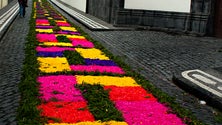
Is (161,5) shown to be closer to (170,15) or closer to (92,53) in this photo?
(170,15)

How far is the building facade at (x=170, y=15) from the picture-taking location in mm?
19719

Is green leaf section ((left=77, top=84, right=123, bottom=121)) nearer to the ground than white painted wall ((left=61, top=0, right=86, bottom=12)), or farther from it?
nearer to the ground

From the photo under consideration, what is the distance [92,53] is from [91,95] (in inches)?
208

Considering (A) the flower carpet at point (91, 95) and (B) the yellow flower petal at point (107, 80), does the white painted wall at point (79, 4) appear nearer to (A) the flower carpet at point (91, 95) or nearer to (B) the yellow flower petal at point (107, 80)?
(A) the flower carpet at point (91, 95)

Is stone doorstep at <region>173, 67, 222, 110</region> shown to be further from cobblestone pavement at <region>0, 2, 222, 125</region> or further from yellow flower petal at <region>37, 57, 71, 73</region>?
yellow flower petal at <region>37, 57, 71, 73</region>

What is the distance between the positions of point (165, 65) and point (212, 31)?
29.1 feet

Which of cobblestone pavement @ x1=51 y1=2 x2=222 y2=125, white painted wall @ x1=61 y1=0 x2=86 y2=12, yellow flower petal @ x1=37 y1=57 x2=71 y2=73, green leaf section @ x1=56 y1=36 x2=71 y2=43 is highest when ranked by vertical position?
white painted wall @ x1=61 y1=0 x2=86 y2=12

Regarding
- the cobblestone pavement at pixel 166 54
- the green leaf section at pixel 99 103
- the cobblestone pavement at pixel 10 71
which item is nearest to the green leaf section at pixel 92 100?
the green leaf section at pixel 99 103

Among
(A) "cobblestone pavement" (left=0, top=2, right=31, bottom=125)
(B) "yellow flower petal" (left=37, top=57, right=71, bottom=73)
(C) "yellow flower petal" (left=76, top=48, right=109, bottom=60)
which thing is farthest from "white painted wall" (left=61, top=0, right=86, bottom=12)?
(B) "yellow flower petal" (left=37, top=57, right=71, bottom=73)

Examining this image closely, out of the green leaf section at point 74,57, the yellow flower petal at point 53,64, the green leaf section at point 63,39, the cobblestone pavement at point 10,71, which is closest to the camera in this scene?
the cobblestone pavement at point 10,71

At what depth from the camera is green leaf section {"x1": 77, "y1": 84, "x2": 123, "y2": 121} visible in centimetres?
672

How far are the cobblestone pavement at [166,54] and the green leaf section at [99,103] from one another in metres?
1.58

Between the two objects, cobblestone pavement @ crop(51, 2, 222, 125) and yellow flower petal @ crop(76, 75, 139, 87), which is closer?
cobblestone pavement @ crop(51, 2, 222, 125)

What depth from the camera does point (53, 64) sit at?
35.3 ft
